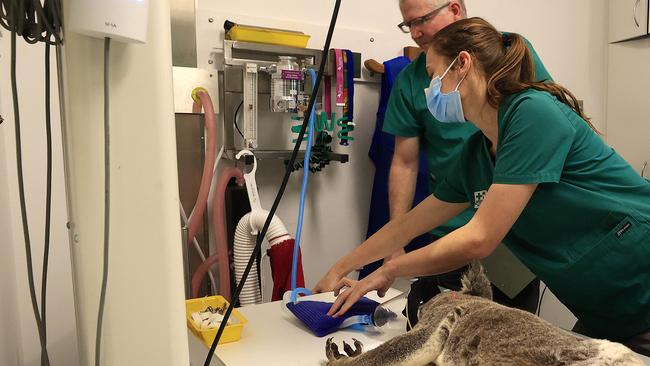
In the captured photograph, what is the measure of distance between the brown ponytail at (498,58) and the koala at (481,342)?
0.46 meters

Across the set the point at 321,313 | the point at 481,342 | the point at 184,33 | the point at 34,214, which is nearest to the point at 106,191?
the point at 481,342

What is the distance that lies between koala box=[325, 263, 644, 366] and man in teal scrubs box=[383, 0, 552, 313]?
0.92 meters

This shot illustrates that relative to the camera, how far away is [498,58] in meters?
1.12

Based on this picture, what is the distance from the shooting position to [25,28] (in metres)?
0.55

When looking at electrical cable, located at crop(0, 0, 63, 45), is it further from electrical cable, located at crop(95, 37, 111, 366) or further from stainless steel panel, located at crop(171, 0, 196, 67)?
stainless steel panel, located at crop(171, 0, 196, 67)

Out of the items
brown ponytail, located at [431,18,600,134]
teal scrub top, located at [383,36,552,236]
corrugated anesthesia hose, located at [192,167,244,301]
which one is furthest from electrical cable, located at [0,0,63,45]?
teal scrub top, located at [383,36,552,236]

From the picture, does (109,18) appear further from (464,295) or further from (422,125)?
(422,125)

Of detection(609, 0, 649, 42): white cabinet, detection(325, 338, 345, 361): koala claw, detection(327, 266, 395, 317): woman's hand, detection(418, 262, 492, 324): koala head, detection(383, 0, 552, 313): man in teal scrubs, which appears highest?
detection(609, 0, 649, 42): white cabinet

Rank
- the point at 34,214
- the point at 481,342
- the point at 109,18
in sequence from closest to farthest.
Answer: the point at 109,18 → the point at 481,342 → the point at 34,214

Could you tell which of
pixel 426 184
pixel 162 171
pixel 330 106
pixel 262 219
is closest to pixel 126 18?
pixel 162 171

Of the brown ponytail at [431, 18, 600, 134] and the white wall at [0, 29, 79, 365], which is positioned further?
the white wall at [0, 29, 79, 365]

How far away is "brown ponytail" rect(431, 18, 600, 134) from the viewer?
1080mm

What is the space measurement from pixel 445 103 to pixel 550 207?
1.23 feet

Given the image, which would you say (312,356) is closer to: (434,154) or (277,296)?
A: (277,296)
